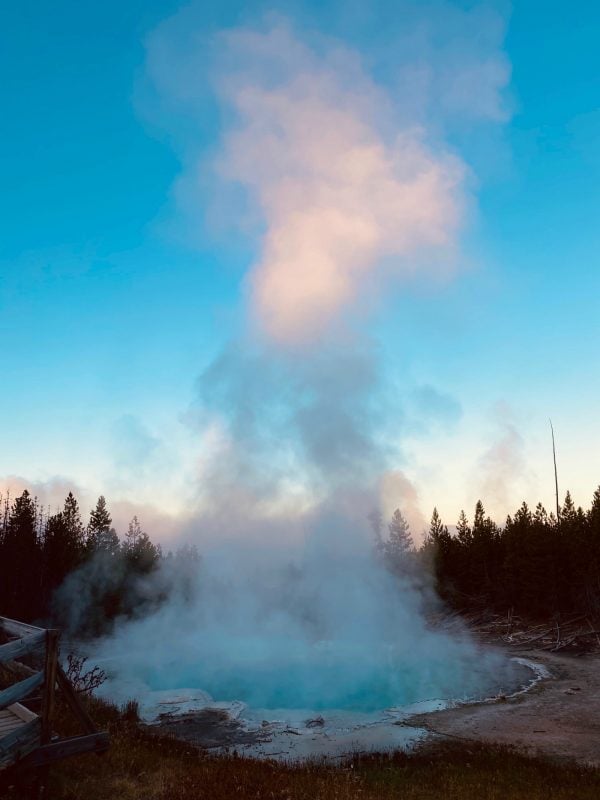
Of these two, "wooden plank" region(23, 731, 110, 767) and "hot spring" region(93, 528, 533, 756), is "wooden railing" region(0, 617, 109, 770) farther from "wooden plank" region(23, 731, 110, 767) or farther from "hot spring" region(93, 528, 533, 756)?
"hot spring" region(93, 528, 533, 756)

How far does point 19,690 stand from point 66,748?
1370mm

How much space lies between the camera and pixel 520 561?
48.5 meters

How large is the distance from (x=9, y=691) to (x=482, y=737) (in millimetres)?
14503

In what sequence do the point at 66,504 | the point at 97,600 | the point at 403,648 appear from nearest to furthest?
the point at 403,648, the point at 97,600, the point at 66,504

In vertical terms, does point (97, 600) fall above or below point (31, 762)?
below

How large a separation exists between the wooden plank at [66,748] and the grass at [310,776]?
0.64 m

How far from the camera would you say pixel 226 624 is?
42.5 meters

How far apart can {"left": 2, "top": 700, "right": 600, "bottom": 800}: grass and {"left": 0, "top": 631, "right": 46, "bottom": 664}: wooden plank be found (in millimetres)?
2130

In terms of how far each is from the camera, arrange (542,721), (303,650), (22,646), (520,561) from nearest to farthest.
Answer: (22,646), (542,721), (303,650), (520,561)

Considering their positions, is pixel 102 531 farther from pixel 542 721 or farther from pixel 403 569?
pixel 542 721

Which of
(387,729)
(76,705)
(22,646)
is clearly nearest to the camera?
(22,646)

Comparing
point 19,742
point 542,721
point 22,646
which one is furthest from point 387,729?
point 22,646

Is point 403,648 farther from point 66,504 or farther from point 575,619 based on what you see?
point 66,504

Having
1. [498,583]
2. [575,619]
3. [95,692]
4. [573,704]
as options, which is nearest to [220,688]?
[95,692]
